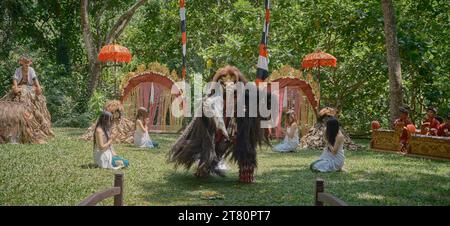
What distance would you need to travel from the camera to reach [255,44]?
1634 centimetres

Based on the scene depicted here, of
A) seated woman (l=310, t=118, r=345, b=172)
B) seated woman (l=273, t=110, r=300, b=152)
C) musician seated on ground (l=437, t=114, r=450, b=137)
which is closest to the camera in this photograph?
seated woman (l=310, t=118, r=345, b=172)

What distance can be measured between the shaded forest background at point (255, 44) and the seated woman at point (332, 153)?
649 centimetres

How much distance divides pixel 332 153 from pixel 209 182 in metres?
2.37

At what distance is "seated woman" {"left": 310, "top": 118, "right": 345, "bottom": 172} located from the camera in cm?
847

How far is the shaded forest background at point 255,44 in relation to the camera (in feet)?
48.6

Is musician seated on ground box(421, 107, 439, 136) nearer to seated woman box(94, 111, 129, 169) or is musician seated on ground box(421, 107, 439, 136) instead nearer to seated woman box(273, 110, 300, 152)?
seated woman box(273, 110, 300, 152)

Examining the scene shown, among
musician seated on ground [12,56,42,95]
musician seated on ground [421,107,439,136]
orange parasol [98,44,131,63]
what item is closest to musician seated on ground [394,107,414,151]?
musician seated on ground [421,107,439,136]

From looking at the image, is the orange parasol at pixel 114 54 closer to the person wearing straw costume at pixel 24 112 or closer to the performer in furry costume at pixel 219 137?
the person wearing straw costume at pixel 24 112

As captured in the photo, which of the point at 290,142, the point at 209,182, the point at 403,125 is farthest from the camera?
the point at 290,142

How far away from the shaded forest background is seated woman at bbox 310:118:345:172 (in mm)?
6492

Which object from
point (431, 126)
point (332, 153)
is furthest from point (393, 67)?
point (332, 153)

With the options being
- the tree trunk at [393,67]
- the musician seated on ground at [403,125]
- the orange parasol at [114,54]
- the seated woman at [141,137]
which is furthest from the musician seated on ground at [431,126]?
the orange parasol at [114,54]

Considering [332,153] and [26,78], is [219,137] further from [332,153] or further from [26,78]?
[26,78]
